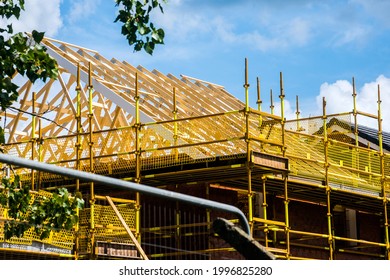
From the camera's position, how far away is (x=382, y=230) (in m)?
33.7

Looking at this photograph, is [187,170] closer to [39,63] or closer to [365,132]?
[39,63]

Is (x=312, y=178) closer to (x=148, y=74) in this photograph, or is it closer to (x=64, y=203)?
(x=148, y=74)

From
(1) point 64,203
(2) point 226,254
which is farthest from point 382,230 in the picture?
(1) point 64,203

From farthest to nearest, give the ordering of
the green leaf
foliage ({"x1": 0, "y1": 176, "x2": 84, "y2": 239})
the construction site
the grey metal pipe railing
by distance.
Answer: the construction site → foliage ({"x1": 0, "y1": 176, "x2": 84, "y2": 239}) → the green leaf → the grey metal pipe railing

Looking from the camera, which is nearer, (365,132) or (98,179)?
(98,179)

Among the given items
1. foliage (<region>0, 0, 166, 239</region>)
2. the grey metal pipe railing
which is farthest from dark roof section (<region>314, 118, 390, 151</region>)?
the grey metal pipe railing

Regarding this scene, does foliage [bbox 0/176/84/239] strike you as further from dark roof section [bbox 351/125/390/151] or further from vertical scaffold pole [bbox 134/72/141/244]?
dark roof section [bbox 351/125/390/151]

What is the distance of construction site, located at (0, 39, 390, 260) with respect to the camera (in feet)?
80.8

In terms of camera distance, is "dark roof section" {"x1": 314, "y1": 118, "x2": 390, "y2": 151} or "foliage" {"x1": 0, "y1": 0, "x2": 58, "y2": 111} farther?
"dark roof section" {"x1": 314, "y1": 118, "x2": 390, "y2": 151}

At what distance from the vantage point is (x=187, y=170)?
25297 millimetres

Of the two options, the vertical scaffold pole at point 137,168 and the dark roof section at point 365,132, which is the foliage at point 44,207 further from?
the dark roof section at point 365,132

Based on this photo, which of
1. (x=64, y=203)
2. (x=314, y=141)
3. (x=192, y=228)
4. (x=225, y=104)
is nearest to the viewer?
(x=64, y=203)

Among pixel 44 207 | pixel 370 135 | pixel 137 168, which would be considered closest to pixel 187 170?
pixel 137 168
